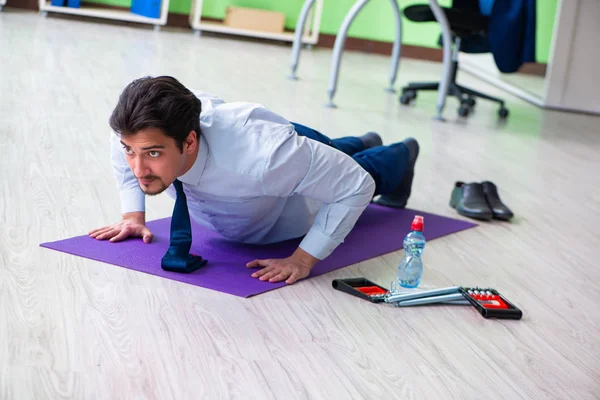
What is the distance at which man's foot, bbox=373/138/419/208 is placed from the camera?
2486mm

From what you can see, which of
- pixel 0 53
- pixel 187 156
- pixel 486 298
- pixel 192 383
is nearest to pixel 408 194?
pixel 486 298

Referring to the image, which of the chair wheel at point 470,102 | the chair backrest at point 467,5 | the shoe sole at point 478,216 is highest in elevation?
the chair backrest at point 467,5

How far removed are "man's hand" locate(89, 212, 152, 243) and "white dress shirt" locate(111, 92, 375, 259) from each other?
2.1 inches

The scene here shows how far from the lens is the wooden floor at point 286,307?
1.42 meters

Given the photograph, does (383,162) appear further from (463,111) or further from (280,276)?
(463,111)

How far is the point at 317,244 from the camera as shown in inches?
74.2

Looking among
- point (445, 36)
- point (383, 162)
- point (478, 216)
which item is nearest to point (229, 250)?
point (383, 162)

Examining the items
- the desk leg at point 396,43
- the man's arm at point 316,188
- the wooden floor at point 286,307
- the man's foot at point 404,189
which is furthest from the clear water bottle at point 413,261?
the desk leg at point 396,43

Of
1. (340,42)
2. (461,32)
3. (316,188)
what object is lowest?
(316,188)

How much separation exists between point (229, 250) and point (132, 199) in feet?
0.89

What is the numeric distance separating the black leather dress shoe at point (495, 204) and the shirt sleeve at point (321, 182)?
864 mm

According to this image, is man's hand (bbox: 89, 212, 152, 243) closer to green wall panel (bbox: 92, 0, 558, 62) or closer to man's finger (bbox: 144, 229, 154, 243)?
man's finger (bbox: 144, 229, 154, 243)

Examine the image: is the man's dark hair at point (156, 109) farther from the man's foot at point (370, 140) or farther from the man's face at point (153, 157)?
the man's foot at point (370, 140)

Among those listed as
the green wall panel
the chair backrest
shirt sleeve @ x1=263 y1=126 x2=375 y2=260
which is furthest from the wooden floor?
the green wall panel
